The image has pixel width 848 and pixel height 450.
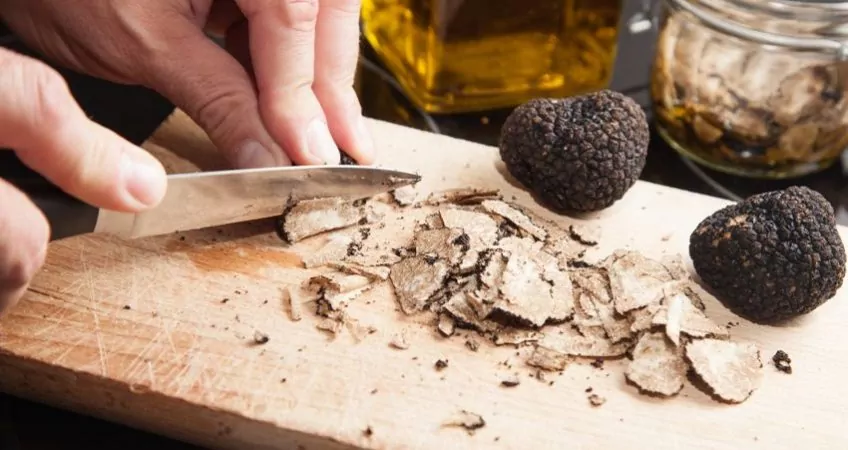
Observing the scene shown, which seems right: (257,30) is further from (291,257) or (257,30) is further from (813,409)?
(813,409)

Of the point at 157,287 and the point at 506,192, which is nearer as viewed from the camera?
the point at 157,287

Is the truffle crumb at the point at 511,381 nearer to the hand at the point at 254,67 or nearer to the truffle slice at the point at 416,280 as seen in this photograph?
the truffle slice at the point at 416,280

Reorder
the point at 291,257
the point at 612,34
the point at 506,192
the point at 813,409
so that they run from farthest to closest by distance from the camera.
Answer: the point at 612,34 < the point at 506,192 < the point at 291,257 < the point at 813,409

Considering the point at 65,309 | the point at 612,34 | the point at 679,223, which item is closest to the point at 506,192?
the point at 679,223

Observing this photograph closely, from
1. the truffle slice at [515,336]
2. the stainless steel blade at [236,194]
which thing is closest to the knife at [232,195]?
the stainless steel blade at [236,194]

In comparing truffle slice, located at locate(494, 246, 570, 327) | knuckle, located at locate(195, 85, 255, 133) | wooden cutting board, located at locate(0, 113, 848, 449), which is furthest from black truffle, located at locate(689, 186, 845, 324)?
knuckle, located at locate(195, 85, 255, 133)

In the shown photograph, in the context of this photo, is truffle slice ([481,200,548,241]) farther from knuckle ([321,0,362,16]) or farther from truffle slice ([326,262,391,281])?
knuckle ([321,0,362,16])

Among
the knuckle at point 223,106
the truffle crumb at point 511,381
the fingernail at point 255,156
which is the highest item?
the knuckle at point 223,106
